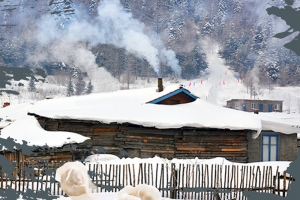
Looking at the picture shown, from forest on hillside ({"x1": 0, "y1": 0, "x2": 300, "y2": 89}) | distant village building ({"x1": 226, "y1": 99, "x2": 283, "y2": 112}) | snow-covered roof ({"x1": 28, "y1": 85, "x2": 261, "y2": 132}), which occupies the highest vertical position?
forest on hillside ({"x1": 0, "y1": 0, "x2": 300, "y2": 89})

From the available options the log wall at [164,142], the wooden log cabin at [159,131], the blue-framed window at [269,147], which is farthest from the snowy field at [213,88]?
the blue-framed window at [269,147]

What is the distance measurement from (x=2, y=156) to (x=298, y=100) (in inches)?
3603

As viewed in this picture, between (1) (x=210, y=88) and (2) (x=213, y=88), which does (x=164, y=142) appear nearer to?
(1) (x=210, y=88)

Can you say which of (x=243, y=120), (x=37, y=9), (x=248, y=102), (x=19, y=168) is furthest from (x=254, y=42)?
(x=19, y=168)

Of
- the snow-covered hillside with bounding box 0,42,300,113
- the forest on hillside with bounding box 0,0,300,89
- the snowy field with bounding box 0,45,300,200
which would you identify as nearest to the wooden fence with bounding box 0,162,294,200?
the snowy field with bounding box 0,45,300,200

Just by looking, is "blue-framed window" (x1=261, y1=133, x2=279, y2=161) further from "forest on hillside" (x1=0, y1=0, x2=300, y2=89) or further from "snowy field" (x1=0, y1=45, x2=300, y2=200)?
"snowy field" (x1=0, y1=45, x2=300, y2=200)

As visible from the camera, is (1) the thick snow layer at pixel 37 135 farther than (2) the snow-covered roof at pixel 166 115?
No

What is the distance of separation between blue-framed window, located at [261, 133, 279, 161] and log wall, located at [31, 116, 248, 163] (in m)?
1.71

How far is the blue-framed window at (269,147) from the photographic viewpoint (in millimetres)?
20297

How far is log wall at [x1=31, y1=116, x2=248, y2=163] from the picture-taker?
1855 centimetres

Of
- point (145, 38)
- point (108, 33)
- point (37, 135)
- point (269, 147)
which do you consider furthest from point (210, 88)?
point (37, 135)

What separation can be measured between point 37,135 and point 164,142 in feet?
19.1

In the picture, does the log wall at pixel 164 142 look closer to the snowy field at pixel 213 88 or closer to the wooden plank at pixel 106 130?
the wooden plank at pixel 106 130

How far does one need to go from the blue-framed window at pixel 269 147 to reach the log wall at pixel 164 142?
1.71m
